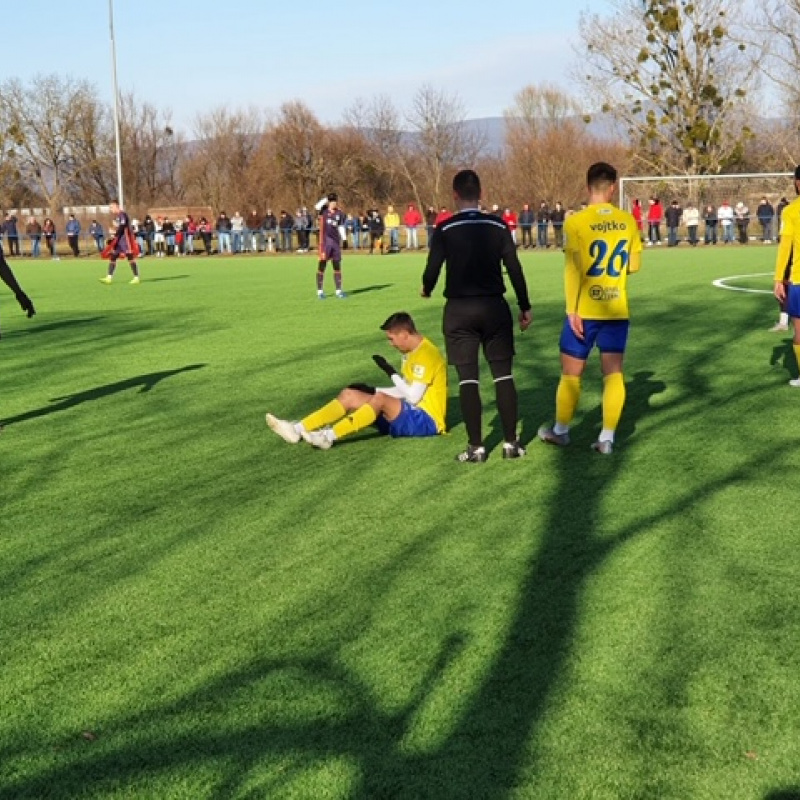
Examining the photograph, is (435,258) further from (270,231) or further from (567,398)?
(270,231)

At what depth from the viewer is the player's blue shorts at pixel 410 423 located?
7.86 m

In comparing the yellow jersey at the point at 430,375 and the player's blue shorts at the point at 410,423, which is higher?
the yellow jersey at the point at 430,375

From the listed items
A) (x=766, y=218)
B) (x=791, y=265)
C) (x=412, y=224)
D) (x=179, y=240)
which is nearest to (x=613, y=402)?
(x=791, y=265)

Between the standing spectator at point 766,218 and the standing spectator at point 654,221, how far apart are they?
11.3 ft

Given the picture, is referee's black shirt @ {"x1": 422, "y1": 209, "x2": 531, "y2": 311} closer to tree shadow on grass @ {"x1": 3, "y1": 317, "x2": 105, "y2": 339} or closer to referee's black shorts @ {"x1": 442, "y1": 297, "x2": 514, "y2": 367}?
referee's black shorts @ {"x1": 442, "y1": 297, "x2": 514, "y2": 367}

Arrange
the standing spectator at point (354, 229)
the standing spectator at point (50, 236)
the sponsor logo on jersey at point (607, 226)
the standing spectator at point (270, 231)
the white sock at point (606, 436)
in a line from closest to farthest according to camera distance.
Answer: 1. the sponsor logo on jersey at point (607, 226)
2. the white sock at point (606, 436)
3. the standing spectator at point (354, 229)
4. the standing spectator at point (270, 231)
5. the standing spectator at point (50, 236)

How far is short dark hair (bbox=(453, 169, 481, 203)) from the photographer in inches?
273

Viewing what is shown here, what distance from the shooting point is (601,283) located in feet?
23.6

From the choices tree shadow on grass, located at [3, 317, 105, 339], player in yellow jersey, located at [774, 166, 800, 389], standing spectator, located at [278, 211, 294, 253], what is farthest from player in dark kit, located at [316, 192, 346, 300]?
standing spectator, located at [278, 211, 294, 253]

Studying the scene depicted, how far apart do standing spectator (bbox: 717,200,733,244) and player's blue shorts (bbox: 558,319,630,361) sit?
32956 millimetres

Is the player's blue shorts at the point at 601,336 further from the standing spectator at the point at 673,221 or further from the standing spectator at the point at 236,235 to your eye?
the standing spectator at the point at 236,235

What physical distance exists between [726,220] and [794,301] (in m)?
30.6

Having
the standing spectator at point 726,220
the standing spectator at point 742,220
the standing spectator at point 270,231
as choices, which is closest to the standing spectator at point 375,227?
the standing spectator at point 270,231

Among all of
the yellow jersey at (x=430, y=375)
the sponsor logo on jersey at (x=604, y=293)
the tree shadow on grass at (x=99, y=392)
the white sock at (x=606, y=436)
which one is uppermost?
the sponsor logo on jersey at (x=604, y=293)
